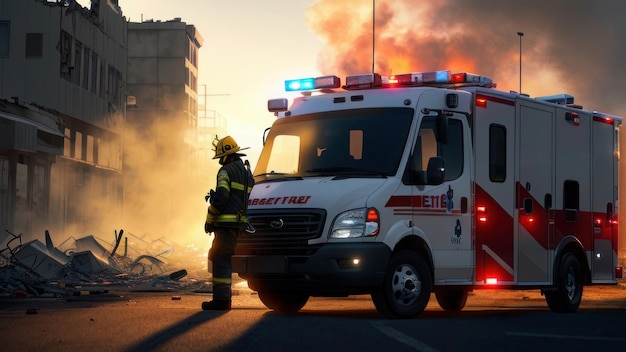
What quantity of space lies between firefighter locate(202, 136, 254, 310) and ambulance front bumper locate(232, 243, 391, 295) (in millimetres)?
570

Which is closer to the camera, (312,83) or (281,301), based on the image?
(281,301)

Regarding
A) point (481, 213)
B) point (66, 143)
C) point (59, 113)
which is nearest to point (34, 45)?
point (59, 113)

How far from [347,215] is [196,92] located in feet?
309

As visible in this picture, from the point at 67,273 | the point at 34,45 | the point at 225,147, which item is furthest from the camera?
the point at 34,45

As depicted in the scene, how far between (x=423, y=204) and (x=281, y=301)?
233cm

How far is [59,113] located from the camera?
39562mm

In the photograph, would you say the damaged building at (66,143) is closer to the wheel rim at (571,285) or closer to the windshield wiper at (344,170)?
the windshield wiper at (344,170)

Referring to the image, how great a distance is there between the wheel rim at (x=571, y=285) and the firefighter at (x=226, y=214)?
5.30 meters

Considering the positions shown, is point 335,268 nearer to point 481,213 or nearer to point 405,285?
point 405,285

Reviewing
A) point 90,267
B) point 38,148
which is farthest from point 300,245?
Result: point 38,148

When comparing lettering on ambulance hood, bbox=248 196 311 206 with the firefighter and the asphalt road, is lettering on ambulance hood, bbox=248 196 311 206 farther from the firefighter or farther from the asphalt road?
the asphalt road

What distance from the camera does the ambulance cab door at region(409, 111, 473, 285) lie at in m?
12.1

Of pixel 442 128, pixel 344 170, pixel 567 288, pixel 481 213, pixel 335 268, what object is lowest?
pixel 567 288

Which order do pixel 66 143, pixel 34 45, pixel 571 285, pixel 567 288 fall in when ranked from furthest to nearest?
pixel 66 143
pixel 34 45
pixel 571 285
pixel 567 288
